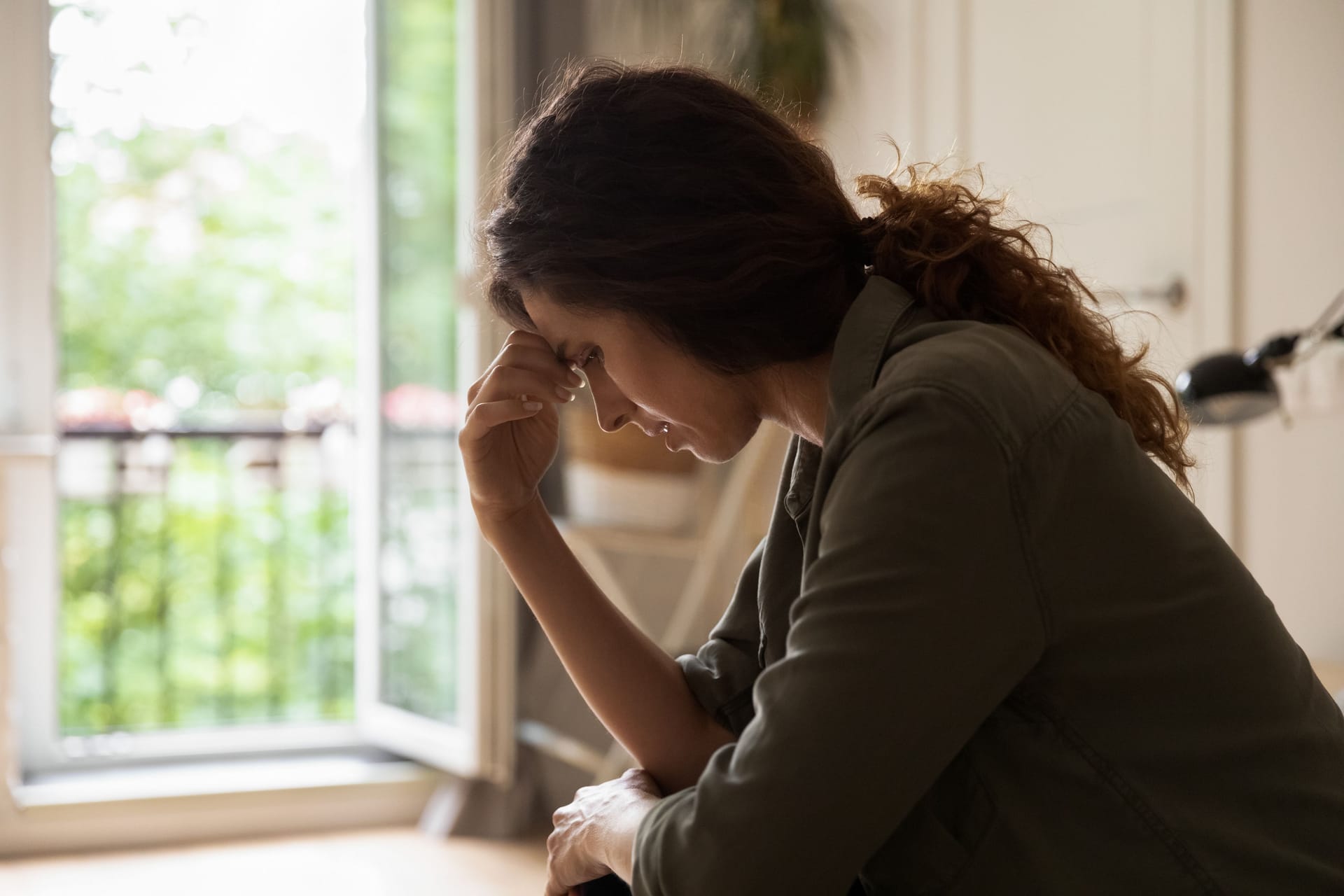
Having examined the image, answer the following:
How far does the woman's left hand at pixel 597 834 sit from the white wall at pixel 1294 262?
125 cm

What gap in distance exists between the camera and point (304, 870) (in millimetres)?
2727

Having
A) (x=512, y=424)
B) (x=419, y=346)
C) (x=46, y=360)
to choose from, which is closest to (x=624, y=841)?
(x=512, y=424)

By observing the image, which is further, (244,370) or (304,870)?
(244,370)

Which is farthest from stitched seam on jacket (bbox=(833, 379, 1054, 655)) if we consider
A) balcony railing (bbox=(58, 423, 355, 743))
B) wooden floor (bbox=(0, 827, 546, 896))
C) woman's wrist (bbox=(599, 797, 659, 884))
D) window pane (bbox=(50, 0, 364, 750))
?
balcony railing (bbox=(58, 423, 355, 743))

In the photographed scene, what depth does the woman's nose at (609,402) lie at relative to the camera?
1.07m

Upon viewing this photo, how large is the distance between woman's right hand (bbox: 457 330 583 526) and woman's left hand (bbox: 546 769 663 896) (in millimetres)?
321

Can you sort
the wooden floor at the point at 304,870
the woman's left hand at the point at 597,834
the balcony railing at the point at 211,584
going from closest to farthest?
the woman's left hand at the point at 597,834 → the wooden floor at the point at 304,870 → the balcony railing at the point at 211,584

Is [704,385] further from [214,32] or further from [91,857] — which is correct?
[214,32]

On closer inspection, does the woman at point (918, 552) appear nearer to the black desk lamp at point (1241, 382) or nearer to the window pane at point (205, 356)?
the black desk lamp at point (1241, 382)

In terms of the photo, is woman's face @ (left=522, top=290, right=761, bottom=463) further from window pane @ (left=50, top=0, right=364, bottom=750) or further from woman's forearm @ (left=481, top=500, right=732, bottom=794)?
window pane @ (left=50, top=0, right=364, bottom=750)

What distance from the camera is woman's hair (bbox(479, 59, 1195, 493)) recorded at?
2.89 ft

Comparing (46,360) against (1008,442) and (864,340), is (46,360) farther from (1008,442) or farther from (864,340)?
(1008,442)

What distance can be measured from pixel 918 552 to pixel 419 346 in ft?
8.30

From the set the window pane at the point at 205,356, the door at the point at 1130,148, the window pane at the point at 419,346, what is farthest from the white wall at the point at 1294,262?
the window pane at the point at 205,356
